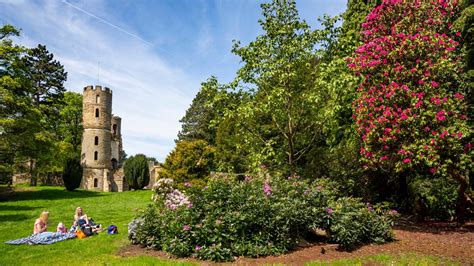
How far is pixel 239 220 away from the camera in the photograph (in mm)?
7457

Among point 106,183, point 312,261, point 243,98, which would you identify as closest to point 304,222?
point 312,261

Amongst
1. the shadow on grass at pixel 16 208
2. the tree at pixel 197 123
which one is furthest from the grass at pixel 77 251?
the tree at pixel 197 123

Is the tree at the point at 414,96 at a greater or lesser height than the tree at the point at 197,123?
lesser

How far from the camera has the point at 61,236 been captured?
33.6ft

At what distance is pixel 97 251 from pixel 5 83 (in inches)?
759

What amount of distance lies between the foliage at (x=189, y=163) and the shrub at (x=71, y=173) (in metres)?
14.1

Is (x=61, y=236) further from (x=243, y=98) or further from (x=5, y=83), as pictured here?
(x=5, y=83)

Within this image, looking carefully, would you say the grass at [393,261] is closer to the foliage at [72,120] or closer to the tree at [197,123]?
the tree at [197,123]

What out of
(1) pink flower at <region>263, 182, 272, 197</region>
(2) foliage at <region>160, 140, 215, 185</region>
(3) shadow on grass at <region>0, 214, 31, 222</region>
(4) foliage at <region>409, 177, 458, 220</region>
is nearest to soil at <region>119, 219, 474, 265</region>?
(1) pink flower at <region>263, 182, 272, 197</region>

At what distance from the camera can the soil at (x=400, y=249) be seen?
21.9 feet

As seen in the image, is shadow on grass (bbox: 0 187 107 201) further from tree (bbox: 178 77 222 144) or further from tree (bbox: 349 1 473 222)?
tree (bbox: 349 1 473 222)

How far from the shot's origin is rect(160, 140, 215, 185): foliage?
17359 millimetres

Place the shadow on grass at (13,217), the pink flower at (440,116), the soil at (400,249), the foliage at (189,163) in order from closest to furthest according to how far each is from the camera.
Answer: the soil at (400,249) → the pink flower at (440,116) → the shadow on grass at (13,217) → the foliage at (189,163)

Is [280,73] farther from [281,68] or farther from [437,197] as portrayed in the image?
[437,197]
